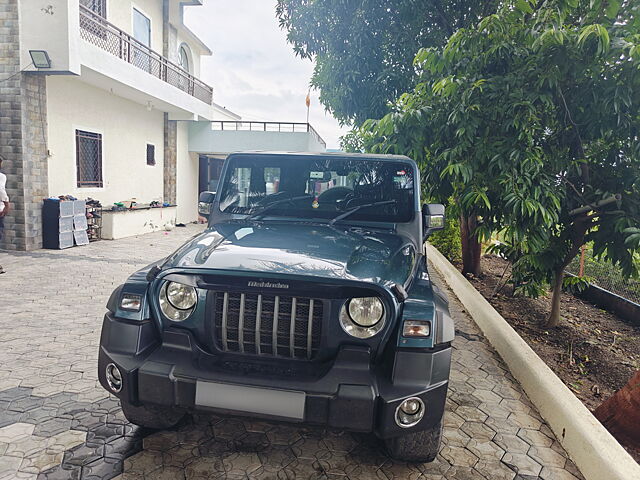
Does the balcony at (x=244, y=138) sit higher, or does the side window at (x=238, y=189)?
the balcony at (x=244, y=138)

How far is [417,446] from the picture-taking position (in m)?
2.59

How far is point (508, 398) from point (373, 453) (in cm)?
152

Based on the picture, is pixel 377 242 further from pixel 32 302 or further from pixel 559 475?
pixel 32 302

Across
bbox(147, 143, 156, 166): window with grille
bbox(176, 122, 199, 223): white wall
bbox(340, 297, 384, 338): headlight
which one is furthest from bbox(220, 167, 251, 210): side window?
bbox(176, 122, 199, 223): white wall

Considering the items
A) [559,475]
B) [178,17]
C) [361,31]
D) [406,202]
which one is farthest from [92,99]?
[559,475]

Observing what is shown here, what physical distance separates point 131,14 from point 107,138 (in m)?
3.93

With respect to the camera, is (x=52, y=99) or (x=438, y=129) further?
(x=52, y=99)

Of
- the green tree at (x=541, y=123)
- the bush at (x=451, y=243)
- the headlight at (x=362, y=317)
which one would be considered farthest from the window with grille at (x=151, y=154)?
the headlight at (x=362, y=317)

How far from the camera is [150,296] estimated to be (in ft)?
8.35

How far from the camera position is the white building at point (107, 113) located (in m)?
8.99

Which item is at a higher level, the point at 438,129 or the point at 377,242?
the point at 438,129

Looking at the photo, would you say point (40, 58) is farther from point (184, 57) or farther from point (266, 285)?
point (184, 57)

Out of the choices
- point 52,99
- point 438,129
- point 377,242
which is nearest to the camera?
point 377,242

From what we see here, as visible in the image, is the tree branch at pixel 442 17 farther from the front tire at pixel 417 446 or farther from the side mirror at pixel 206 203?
the front tire at pixel 417 446
